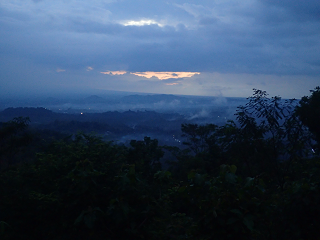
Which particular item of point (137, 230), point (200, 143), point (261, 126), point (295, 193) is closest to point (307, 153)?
point (261, 126)

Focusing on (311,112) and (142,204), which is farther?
(311,112)

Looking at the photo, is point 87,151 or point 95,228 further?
point 87,151

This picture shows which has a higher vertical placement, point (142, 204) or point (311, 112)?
point (311, 112)

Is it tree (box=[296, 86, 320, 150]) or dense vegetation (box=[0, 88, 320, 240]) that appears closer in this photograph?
dense vegetation (box=[0, 88, 320, 240])

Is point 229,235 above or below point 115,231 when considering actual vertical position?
above

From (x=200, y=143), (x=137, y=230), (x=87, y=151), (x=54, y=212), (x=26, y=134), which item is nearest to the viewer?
(x=137, y=230)

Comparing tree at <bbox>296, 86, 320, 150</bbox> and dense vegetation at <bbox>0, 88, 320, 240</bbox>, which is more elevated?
tree at <bbox>296, 86, 320, 150</bbox>

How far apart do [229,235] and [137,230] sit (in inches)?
48.6

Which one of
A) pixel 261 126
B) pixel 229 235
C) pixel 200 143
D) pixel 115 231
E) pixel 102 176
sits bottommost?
pixel 200 143

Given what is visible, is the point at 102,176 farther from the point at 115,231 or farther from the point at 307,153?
the point at 307,153

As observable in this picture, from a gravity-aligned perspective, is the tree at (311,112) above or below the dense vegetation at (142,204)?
above

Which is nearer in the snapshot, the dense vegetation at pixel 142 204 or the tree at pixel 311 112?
the dense vegetation at pixel 142 204

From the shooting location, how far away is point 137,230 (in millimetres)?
2959

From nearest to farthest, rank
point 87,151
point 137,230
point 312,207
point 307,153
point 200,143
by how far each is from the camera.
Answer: point 312,207 → point 137,230 → point 87,151 → point 307,153 → point 200,143
